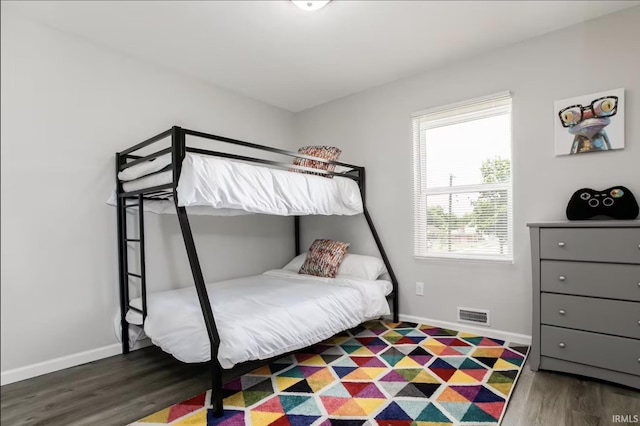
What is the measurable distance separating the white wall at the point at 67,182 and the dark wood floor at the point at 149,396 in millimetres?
290

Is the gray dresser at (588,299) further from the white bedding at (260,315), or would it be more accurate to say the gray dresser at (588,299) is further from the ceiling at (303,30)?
the ceiling at (303,30)

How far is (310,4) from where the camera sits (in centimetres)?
204

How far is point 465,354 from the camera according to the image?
2357 millimetres

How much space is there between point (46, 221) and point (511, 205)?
3.27m

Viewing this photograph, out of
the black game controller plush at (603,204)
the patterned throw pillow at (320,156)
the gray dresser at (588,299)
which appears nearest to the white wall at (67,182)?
the patterned throw pillow at (320,156)

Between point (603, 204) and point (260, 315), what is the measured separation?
2182 mm

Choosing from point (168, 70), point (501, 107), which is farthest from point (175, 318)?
point (501, 107)

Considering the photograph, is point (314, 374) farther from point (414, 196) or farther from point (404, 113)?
point (404, 113)

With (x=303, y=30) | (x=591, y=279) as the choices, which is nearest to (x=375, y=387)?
(x=591, y=279)

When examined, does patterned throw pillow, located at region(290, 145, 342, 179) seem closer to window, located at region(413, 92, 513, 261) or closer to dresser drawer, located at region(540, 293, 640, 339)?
window, located at region(413, 92, 513, 261)

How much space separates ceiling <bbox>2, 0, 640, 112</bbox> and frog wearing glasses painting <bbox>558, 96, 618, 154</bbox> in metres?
0.60

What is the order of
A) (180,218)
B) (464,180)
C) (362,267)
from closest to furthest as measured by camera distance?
(180,218), (464,180), (362,267)

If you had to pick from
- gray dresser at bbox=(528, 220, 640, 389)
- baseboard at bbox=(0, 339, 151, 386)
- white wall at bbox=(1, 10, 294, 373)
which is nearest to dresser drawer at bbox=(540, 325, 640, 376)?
gray dresser at bbox=(528, 220, 640, 389)

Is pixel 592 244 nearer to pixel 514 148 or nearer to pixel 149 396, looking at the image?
pixel 514 148
